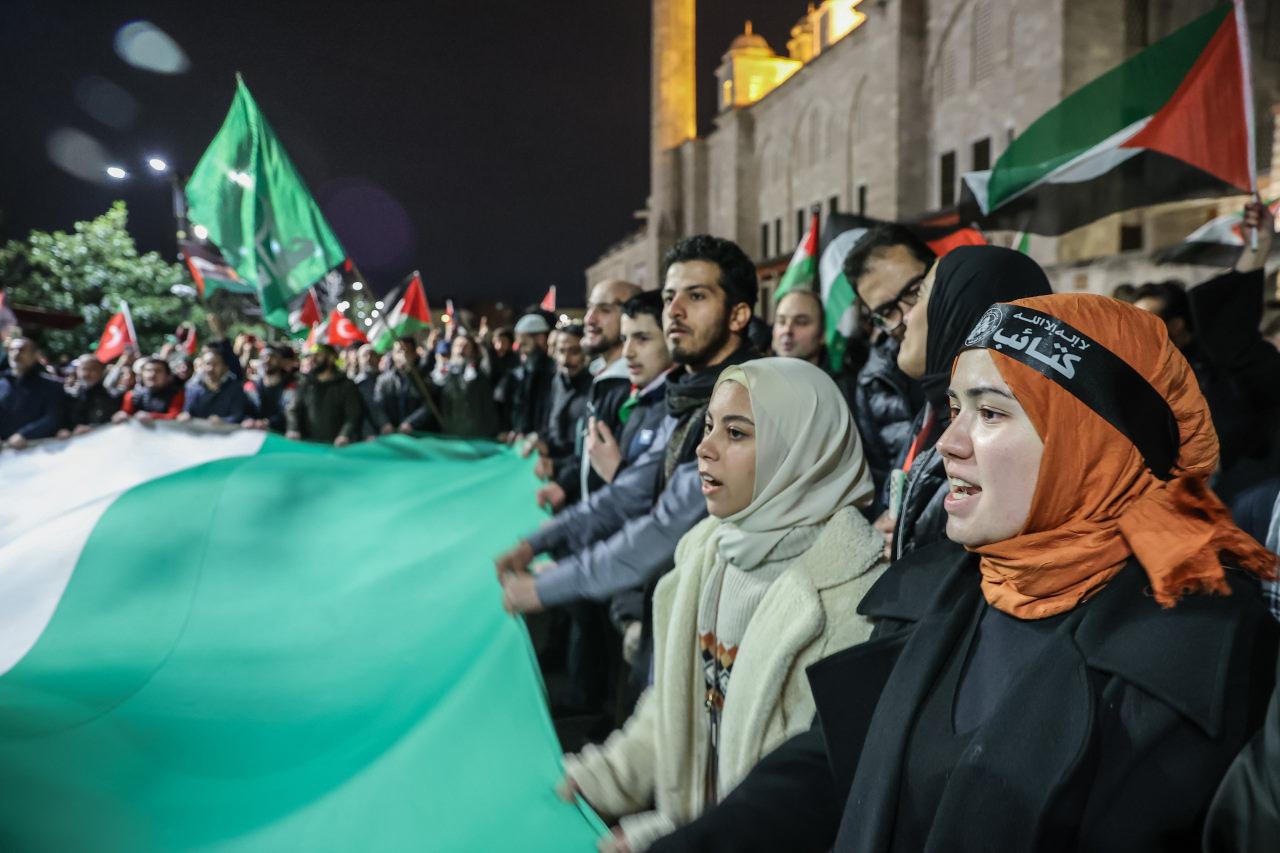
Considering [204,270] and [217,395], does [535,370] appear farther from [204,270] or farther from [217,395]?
[204,270]

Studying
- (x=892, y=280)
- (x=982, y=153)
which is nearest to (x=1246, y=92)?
(x=892, y=280)

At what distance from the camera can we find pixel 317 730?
3.01m

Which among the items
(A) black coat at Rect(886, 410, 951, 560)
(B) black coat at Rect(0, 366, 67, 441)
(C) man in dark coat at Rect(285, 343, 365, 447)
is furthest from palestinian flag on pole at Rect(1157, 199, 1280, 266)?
(B) black coat at Rect(0, 366, 67, 441)

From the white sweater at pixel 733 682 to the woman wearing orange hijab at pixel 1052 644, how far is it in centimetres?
30

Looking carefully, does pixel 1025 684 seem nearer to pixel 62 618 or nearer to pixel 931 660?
pixel 931 660

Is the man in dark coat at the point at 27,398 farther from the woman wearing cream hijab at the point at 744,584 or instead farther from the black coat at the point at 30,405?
the woman wearing cream hijab at the point at 744,584

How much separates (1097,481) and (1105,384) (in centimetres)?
15

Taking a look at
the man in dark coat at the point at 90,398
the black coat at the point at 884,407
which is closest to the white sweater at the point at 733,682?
the black coat at the point at 884,407

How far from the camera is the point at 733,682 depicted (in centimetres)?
210

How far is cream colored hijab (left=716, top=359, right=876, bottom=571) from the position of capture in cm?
223

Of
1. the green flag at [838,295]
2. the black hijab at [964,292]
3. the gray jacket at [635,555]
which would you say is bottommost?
the gray jacket at [635,555]

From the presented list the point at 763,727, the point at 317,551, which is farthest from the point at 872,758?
the point at 317,551

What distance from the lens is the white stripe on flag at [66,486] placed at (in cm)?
369

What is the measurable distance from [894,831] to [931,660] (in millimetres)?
280
